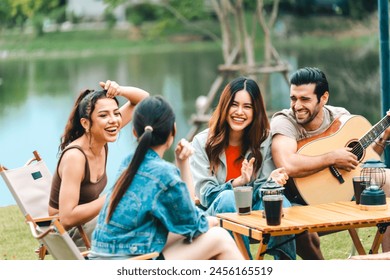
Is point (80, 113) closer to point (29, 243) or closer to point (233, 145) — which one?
point (233, 145)

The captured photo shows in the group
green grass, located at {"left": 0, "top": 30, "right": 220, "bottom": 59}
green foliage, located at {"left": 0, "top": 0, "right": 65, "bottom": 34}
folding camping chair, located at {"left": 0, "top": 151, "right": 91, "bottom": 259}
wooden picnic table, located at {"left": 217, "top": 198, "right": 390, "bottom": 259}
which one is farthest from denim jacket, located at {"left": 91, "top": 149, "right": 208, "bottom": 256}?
green grass, located at {"left": 0, "top": 30, "right": 220, "bottom": 59}

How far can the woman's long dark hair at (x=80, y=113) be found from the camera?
137 inches

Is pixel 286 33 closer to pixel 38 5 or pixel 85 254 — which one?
pixel 38 5

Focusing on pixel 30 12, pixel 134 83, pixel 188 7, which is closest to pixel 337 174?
pixel 30 12

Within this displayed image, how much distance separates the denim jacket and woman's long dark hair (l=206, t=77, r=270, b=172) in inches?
34.6

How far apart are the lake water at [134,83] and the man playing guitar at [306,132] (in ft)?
36.9

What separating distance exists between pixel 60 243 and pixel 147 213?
35cm

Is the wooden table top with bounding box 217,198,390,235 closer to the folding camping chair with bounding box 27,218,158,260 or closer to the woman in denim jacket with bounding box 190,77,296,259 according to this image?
the woman in denim jacket with bounding box 190,77,296,259

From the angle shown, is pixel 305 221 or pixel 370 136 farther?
pixel 370 136

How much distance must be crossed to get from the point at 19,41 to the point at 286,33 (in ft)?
27.7

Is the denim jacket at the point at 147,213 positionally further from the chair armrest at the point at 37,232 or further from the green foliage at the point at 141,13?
the green foliage at the point at 141,13

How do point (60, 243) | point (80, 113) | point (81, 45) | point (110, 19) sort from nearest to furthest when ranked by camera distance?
point (60, 243), point (80, 113), point (81, 45), point (110, 19)

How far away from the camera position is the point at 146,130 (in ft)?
8.97

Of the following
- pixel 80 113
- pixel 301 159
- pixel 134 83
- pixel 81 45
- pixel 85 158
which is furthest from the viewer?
pixel 81 45
